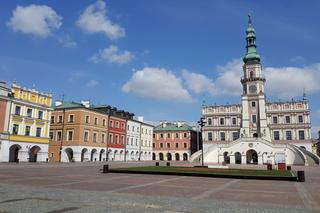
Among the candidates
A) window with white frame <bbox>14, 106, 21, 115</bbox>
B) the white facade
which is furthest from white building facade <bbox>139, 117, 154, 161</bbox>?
window with white frame <bbox>14, 106, 21, 115</bbox>

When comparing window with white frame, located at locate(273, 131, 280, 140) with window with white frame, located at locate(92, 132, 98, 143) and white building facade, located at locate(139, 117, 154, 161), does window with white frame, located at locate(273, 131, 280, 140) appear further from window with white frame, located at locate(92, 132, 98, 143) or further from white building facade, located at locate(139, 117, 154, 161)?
window with white frame, located at locate(92, 132, 98, 143)

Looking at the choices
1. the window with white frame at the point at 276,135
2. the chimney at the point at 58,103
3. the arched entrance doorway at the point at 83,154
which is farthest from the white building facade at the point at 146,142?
the window with white frame at the point at 276,135

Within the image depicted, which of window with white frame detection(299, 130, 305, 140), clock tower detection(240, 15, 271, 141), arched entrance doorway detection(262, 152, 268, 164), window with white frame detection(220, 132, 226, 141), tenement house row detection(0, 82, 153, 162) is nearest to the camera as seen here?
tenement house row detection(0, 82, 153, 162)

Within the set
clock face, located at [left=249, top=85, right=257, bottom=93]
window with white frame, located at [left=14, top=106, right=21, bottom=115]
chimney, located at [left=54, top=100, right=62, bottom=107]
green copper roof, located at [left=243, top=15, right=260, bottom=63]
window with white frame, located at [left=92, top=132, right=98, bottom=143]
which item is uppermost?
green copper roof, located at [left=243, top=15, right=260, bottom=63]

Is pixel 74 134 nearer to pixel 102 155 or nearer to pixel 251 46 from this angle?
pixel 102 155

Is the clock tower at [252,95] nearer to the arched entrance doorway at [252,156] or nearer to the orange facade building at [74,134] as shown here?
the arched entrance doorway at [252,156]

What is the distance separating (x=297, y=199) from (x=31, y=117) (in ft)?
145

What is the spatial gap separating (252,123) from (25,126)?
179ft

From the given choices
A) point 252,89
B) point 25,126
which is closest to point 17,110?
point 25,126

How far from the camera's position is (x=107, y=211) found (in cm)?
927

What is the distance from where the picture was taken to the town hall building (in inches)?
2645

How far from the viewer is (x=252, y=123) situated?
246 feet

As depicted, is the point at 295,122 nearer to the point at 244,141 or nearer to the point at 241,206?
the point at 244,141

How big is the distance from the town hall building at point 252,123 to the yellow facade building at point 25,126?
35046mm
